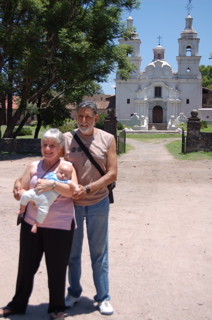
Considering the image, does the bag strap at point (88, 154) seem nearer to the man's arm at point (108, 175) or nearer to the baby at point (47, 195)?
the man's arm at point (108, 175)

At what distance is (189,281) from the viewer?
432 cm

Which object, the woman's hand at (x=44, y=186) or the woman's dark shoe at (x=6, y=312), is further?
the woman's dark shoe at (x=6, y=312)

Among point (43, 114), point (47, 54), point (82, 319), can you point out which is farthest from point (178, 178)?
point (43, 114)

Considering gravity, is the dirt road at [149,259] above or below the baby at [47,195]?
below

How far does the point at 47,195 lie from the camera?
10.4 feet

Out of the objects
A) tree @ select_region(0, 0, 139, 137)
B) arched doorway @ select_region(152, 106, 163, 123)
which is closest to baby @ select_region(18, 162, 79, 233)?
tree @ select_region(0, 0, 139, 137)

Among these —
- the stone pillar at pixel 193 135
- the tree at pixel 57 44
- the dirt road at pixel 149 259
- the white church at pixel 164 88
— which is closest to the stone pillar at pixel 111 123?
the tree at pixel 57 44

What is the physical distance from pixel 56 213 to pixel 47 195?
0.60 feet

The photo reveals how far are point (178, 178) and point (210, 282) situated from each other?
788 centimetres

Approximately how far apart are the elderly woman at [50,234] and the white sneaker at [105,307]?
0.37 meters

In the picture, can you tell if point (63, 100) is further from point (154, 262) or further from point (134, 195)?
point (154, 262)

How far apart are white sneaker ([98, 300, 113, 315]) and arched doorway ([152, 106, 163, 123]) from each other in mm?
54768

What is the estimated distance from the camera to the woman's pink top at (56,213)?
3.23 metres

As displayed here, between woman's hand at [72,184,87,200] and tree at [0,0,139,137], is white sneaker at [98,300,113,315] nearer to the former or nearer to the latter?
woman's hand at [72,184,87,200]
